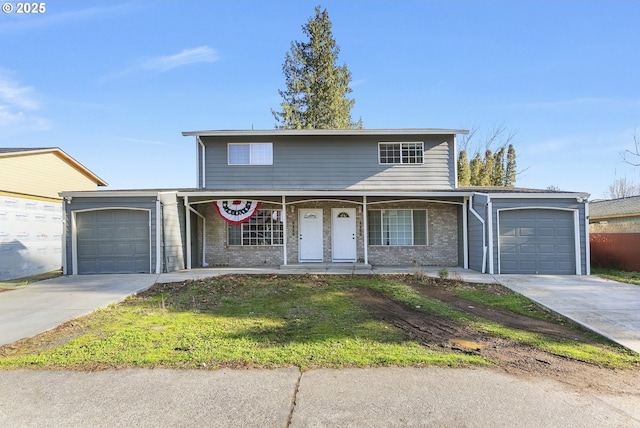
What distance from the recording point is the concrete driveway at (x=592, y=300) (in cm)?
547

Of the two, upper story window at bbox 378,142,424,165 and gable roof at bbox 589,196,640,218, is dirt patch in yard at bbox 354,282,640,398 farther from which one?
gable roof at bbox 589,196,640,218

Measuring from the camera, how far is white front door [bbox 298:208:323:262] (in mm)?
13320

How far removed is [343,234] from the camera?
43.9 ft

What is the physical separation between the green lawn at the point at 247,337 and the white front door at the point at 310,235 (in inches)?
206

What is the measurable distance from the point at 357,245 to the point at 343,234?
0.69 meters

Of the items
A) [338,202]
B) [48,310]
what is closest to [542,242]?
[338,202]

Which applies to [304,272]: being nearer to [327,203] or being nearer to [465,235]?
[327,203]

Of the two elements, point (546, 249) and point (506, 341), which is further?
point (546, 249)

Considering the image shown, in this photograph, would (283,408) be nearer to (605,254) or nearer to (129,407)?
(129,407)

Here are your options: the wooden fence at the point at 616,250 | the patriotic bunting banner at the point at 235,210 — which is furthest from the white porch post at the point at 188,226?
the wooden fence at the point at 616,250

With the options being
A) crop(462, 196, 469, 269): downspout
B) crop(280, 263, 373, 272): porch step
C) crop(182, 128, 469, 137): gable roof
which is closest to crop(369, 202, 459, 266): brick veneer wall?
crop(462, 196, 469, 269): downspout

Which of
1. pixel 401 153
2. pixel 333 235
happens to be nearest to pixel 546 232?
pixel 401 153

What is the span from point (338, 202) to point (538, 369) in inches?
386

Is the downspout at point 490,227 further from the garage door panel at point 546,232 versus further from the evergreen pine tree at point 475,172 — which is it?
the evergreen pine tree at point 475,172
